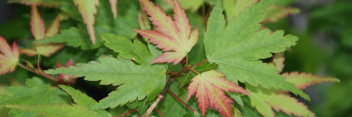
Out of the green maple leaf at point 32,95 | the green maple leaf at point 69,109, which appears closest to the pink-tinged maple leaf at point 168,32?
the green maple leaf at point 69,109

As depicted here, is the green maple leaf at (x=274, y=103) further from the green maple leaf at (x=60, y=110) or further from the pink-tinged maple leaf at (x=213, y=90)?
the green maple leaf at (x=60, y=110)

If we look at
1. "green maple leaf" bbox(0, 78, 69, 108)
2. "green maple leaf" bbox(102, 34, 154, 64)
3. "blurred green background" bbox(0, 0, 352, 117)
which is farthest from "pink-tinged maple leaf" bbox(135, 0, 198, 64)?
"blurred green background" bbox(0, 0, 352, 117)

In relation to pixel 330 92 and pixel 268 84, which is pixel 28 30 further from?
pixel 330 92

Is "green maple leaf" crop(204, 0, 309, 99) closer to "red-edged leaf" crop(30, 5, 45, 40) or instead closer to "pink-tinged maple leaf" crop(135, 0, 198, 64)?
"pink-tinged maple leaf" crop(135, 0, 198, 64)

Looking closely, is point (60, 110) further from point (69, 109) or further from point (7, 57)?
point (7, 57)

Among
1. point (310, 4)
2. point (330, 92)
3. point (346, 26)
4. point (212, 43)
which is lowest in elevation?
point (330, 92)

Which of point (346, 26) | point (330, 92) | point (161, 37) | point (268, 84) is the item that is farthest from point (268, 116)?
point (330, 92)

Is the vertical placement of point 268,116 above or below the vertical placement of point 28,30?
below
